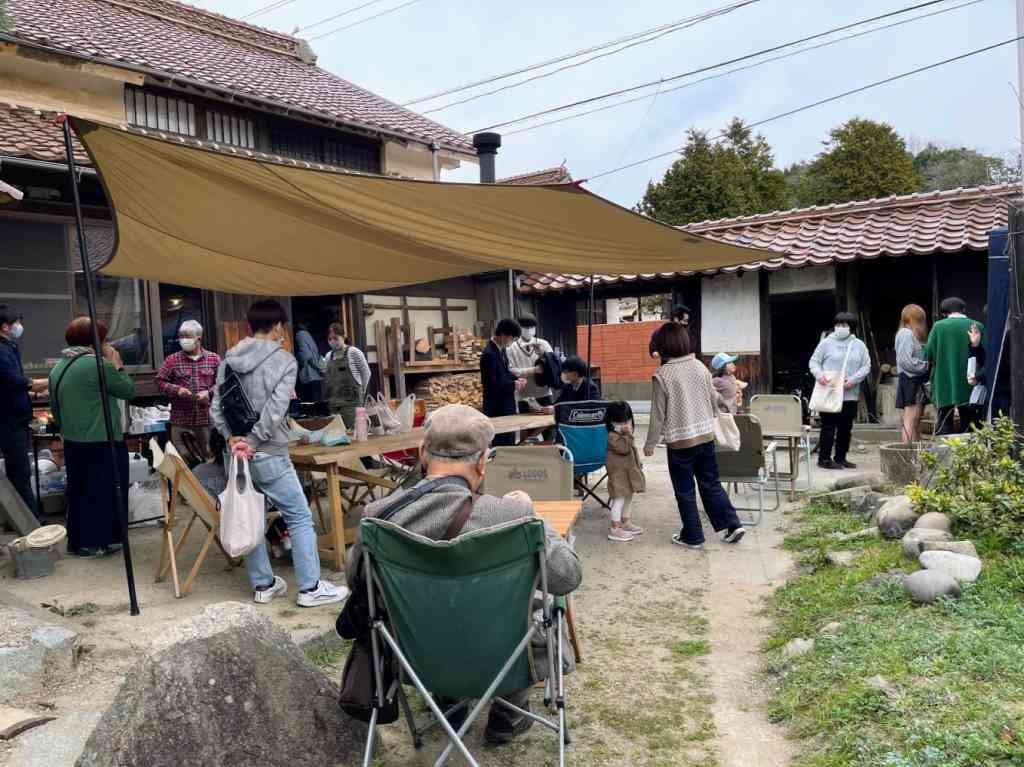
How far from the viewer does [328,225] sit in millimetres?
4246

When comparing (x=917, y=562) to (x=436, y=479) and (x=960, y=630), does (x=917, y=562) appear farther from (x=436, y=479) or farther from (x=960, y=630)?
(x=436, y=479)

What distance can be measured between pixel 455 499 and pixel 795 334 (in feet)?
40.8

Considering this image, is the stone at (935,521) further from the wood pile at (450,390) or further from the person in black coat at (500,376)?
the wood pile at (450,390)

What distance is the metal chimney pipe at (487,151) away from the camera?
8.10 m

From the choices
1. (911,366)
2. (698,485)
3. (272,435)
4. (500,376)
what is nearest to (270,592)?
(272,435)

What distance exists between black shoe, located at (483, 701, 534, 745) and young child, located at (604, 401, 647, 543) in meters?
2.48

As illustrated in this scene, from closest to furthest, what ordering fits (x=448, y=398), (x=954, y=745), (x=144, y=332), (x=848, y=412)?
1. (x=954, y=745)
2. (x=848, y=412)
3. (x=144, y=332)
4. (x=448, y=398)

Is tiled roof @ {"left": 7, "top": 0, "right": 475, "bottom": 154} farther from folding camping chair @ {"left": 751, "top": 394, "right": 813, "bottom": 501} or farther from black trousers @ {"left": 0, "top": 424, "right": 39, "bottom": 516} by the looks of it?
folding camping chair @ {"left": 751, "top": 394, "right": 813, "bottom": 501}

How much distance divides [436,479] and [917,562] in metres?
2.53

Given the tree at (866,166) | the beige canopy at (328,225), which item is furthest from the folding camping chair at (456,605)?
the tree at (866,166)

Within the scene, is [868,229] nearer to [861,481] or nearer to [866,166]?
[861,481]

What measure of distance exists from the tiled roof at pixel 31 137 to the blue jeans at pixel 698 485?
4.65 metres

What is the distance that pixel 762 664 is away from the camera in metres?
2.93

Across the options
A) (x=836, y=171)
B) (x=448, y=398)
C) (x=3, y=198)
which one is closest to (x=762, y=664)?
(x=3, y=198)
